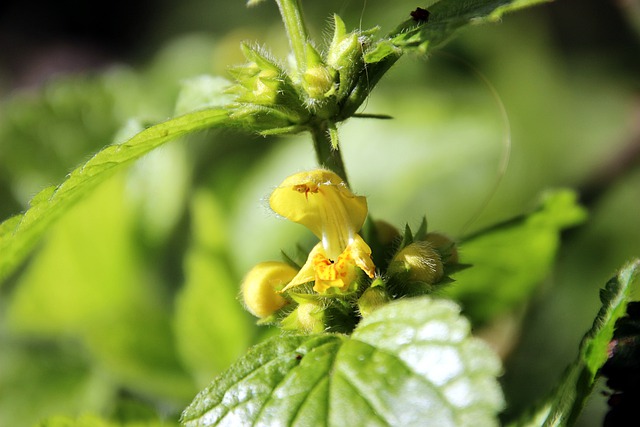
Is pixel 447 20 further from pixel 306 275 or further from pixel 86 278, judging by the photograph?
pixel 86 278

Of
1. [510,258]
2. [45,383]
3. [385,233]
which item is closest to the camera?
[385,233]

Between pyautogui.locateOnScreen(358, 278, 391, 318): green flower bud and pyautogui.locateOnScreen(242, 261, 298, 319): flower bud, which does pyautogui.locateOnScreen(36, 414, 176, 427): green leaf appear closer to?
pyautogui.locateOnScreen(242, 261, 298, 319): flower bud

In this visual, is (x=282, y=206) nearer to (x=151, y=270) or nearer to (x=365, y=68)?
(x=365, y=68)

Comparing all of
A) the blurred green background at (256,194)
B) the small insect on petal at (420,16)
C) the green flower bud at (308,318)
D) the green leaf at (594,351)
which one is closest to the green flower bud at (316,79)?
the small insect on petal at (420,16)

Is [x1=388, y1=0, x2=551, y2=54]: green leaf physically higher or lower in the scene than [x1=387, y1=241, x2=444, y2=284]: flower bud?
higher

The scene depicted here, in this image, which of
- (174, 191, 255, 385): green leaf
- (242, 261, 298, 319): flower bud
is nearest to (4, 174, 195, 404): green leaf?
(174, 191, 255, 385): green leaf

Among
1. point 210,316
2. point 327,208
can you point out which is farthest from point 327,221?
point 210,316

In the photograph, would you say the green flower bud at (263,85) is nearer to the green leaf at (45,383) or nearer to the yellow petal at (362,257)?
the yellow petal at (362,257)

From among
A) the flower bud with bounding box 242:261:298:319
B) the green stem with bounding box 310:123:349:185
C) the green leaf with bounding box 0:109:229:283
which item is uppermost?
the green leaf with bounding box 0:109:229:283
